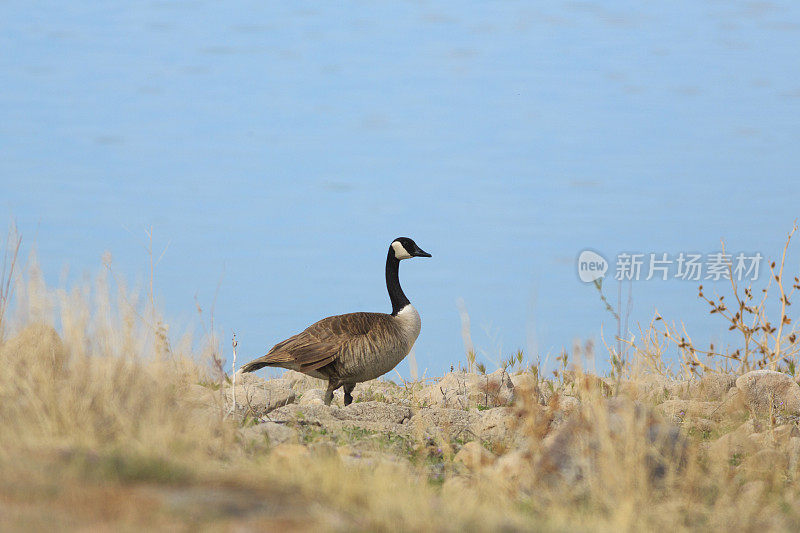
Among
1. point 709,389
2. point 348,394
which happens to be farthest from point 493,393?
point 709,389

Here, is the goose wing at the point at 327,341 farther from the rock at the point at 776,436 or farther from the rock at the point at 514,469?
the rock at the point at 776,436

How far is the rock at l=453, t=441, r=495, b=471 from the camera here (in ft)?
22.2

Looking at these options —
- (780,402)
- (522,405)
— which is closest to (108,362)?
(522,405)

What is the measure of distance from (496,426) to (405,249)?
13.9 ft

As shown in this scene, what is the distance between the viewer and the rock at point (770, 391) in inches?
422

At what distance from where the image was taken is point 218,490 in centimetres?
465

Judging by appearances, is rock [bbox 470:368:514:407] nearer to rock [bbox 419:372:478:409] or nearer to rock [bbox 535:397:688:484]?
rock [bbox 419:372:478:409]

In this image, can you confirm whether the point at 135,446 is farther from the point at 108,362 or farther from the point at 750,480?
the point at 750,480

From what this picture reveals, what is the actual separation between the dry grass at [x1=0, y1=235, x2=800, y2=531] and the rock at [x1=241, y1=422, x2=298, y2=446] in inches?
6.9

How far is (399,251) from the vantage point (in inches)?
485

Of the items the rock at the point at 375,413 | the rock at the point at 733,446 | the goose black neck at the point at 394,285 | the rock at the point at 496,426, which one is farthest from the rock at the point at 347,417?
the rock at the point at 733,446

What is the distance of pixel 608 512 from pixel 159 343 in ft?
13.7

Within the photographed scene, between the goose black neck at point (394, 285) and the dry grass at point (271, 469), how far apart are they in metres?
3.70

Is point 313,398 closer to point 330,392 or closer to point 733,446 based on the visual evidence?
point 330,392
